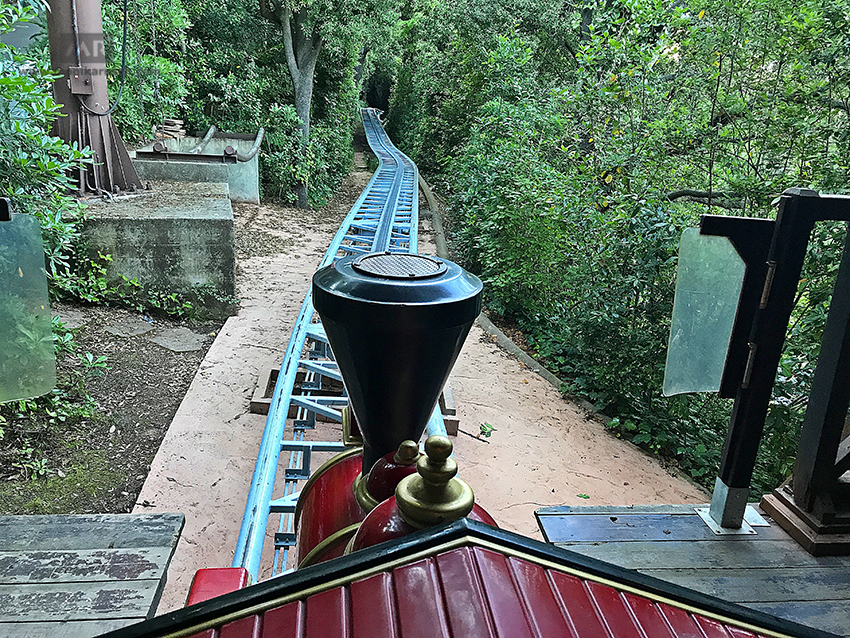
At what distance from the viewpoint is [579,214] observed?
6.92m

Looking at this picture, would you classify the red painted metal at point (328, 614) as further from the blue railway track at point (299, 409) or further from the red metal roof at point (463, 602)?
the blue railway track at point (299, 409)

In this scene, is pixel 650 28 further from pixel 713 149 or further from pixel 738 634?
pixel 738 634

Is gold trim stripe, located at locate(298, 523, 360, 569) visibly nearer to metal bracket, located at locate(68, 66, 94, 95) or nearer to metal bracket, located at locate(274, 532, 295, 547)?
metal bracket, located at locate(274, 532, 295, 547)

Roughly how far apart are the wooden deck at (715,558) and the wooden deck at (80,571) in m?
1.60

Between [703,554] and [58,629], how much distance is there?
2.45 meters

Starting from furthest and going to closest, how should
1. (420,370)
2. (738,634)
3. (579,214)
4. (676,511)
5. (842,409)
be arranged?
→ (579,214) < (676,511) < (842,409) < (420,370) < (738,634)

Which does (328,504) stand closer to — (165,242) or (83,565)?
(83,565)

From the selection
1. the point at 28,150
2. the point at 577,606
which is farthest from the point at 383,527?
the point at 28,150

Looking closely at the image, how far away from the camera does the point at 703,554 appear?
2.39m

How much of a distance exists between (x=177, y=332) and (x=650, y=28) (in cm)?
634

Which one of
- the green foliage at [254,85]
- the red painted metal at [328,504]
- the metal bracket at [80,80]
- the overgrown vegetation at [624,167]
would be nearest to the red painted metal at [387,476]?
the red painted metal at [328,504]

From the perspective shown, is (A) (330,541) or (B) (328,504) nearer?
(A) (330,541)

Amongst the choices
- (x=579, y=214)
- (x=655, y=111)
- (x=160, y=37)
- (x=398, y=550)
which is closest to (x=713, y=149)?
(x=655, y=111)

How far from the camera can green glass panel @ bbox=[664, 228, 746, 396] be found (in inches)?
92.1
